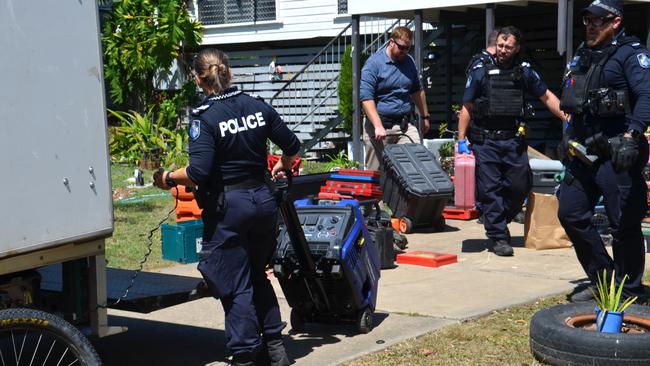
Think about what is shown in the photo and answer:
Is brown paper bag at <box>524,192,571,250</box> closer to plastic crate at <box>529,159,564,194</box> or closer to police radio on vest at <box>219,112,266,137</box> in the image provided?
plastic crate at <box>529,159,564,194</box>

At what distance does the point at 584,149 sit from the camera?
21.1ft

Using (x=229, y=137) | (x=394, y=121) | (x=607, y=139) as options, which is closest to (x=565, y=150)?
(x=607, y=139)

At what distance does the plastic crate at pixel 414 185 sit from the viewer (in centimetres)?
1001

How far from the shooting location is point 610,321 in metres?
5.25

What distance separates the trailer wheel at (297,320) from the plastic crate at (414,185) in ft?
12.2

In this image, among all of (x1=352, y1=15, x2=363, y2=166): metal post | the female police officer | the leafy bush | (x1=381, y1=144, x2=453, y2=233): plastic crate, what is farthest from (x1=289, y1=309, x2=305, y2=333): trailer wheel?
the leafy bush

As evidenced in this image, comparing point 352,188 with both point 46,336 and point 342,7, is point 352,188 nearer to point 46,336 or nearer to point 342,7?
point 46,336

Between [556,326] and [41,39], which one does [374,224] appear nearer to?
[556,326]

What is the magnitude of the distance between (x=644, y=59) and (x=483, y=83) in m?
2.74

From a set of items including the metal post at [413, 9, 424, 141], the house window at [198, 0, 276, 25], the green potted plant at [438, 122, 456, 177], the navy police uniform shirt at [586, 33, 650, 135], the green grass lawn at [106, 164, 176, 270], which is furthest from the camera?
the house window at [198, 0, 276, 25]

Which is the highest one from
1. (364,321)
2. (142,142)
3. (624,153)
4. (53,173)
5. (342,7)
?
(342,7)

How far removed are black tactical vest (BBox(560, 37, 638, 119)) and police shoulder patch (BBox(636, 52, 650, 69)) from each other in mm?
153

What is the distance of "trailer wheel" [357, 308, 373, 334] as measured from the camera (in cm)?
624

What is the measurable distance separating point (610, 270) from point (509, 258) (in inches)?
90.9
